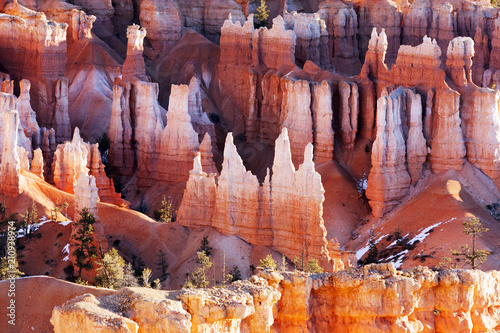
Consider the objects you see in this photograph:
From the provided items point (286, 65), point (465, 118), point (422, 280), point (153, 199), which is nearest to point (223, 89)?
point (286, 65)

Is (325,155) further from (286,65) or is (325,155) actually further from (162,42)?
(162,42)

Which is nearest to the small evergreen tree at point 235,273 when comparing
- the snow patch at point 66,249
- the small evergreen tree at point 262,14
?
the snow patch at point 66,249

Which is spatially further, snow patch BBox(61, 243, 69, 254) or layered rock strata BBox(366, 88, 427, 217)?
layered rock strata BBox(366, 88, 427, 217)

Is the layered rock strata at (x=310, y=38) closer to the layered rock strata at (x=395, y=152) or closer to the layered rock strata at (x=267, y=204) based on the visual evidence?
the layered rock strata at (x=395, y=152)

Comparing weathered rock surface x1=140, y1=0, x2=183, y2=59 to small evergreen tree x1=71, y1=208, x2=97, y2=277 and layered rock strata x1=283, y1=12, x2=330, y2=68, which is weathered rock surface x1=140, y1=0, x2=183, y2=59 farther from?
small evergreen tree x1=71, y1=208, x2=97, y2=277

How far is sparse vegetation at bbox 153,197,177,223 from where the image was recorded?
213 feet

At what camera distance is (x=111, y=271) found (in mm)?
52500

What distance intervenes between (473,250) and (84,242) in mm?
16028

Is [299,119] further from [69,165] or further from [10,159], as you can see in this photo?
[10,159]

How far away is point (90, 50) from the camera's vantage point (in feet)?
292

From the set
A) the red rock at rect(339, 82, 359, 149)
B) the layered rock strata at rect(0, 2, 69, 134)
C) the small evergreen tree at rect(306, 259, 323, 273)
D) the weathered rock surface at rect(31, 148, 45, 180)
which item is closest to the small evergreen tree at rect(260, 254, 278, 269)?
the small evergreen tree at rect(306, 259, 323, 273)

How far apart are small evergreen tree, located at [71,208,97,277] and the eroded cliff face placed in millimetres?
20883

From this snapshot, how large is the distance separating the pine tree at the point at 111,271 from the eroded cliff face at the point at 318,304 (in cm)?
1514

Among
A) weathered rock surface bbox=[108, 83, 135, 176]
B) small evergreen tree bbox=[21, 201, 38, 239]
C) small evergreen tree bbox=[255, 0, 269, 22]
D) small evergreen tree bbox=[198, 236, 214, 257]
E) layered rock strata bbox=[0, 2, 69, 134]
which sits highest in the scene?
small evergreen tree bbox=[255, 0, 269, 22]
